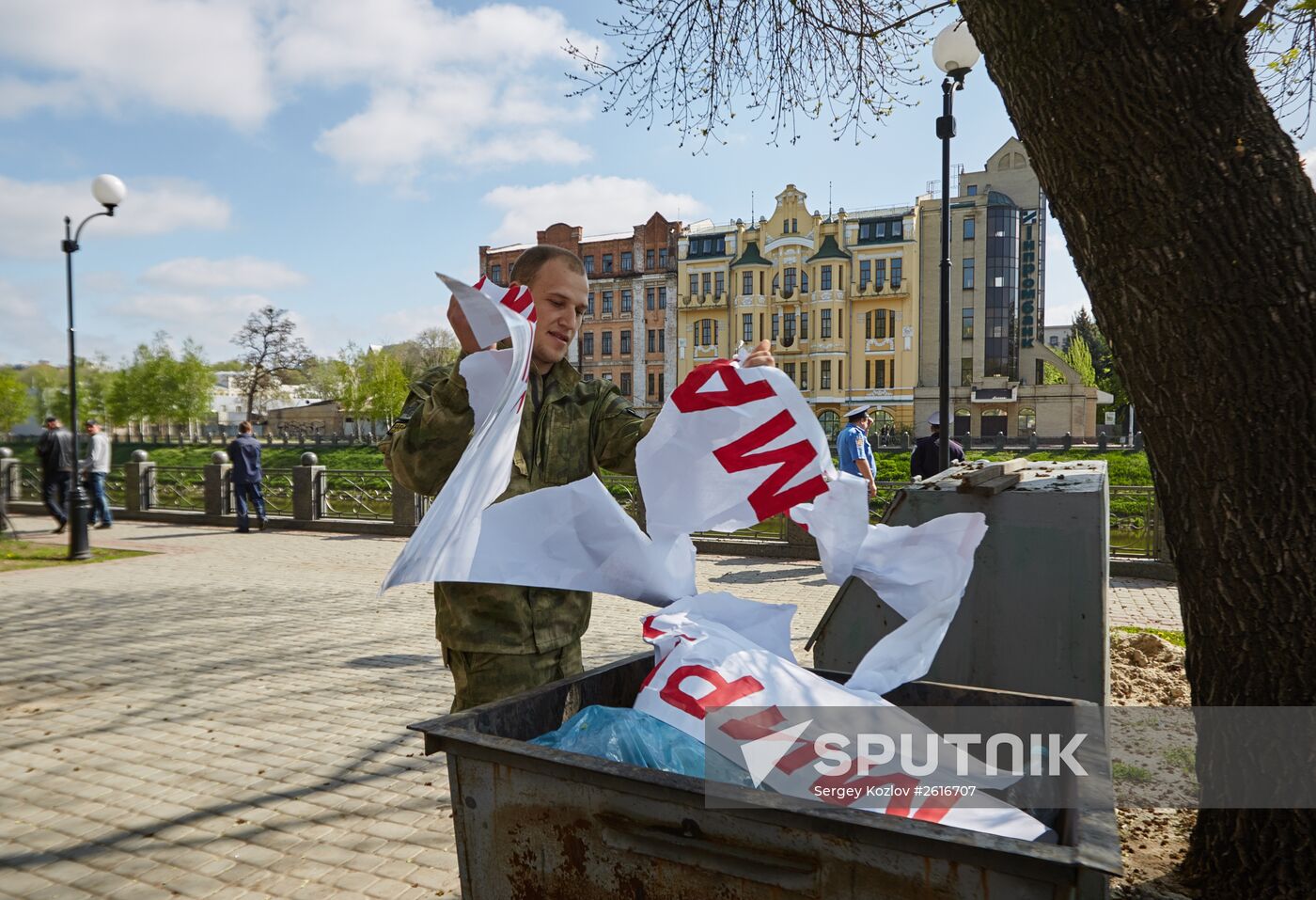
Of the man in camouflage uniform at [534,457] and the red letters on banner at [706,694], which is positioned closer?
the red letters on banner at [706,694]

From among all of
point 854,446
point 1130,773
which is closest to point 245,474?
point 854,446

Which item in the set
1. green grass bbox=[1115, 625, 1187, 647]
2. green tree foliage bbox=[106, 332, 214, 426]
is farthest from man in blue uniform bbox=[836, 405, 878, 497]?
green tree foliage bbox=[106, 332, 214, 426]

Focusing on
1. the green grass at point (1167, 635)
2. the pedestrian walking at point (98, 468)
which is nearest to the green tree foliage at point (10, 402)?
the pedestrian walking at point (98, 468)

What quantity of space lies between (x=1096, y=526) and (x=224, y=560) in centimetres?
1282

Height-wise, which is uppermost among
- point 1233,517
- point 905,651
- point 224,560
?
point 1233,517

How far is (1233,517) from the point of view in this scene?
264 cm

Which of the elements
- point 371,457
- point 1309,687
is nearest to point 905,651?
point 1309,687

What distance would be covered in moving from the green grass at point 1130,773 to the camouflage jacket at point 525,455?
3141 mm

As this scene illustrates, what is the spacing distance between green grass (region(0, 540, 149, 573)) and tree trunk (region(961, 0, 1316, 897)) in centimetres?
1409

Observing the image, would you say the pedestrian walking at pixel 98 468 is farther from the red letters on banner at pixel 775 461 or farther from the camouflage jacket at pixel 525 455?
the red letters on banner at pixel 775 461

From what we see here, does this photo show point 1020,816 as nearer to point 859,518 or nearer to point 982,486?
point 859,518

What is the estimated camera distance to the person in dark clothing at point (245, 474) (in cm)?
1590

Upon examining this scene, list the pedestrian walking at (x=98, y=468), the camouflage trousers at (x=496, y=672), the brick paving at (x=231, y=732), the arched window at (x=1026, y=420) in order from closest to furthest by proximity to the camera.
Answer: the camouflage trousers at (x=496, y=672)
the brick paving at (x=231, y=732)
the pedestrian walking at (x=98, y=468)
the arched window at (x=1026, y=420)

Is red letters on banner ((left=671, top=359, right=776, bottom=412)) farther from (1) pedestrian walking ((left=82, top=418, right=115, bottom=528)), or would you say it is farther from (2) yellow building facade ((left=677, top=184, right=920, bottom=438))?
(2) yellow building facade ((left=677, top=184, right=920, bottom=438))
